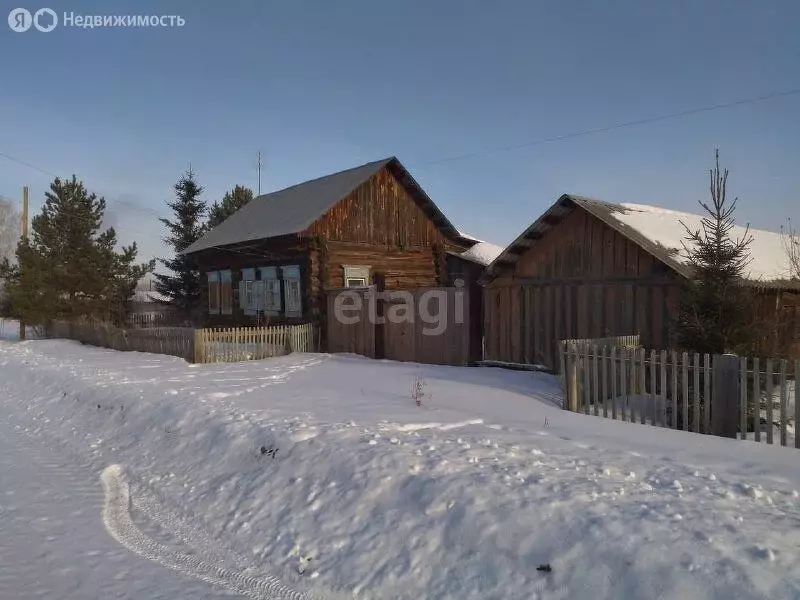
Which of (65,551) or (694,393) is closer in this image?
(65,551)

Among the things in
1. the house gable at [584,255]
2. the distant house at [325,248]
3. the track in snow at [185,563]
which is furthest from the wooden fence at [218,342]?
the track in snow at [185,563]

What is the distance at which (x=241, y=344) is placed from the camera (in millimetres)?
16266

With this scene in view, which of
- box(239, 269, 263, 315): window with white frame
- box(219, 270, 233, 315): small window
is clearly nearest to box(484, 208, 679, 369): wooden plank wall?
box(239, 269, 263, 315): window with white frame

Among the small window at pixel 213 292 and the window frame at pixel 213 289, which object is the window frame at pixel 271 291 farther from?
the small window at pixel 213 292

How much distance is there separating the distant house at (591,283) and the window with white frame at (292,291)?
9.25 metres

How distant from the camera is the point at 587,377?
29.8 ft

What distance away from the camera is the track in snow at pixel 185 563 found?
4266 millimetres

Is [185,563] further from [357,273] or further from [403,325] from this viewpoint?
[357,273]

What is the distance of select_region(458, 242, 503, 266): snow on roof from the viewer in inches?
1070

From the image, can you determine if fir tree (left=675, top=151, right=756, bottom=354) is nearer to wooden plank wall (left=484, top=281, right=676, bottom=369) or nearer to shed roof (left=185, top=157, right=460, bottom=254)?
wooden plank wall (left=484, top=281, right=676, bottom=369)

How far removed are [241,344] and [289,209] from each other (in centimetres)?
1041

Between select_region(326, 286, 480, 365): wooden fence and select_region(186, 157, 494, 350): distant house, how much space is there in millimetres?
1868

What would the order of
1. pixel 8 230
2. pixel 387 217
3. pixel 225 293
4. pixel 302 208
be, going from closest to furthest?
1. pixel 387 217
2. pixel 302 208
3. pixel 225 293
4. pixel 8 230

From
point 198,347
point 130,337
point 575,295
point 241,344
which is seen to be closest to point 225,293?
point 130,337
